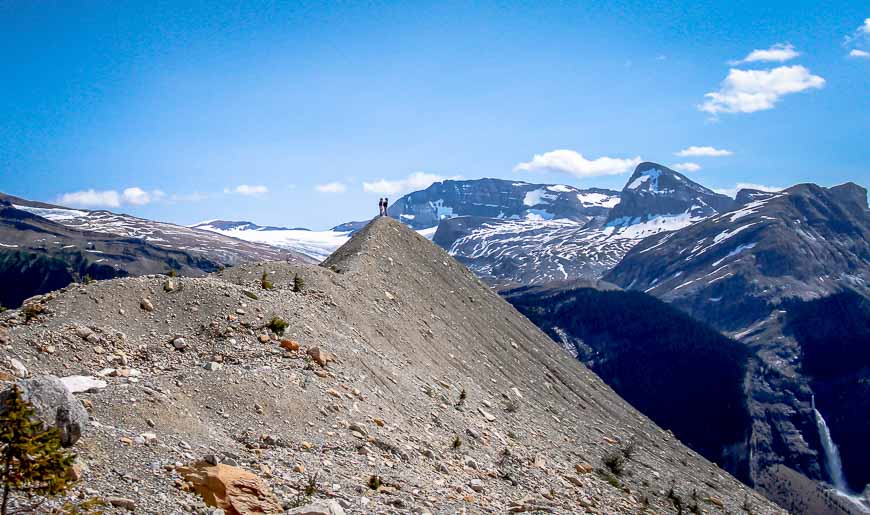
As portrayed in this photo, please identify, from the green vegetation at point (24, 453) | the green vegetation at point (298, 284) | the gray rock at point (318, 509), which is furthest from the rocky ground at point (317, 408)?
the green vegetation at point (24, 453)

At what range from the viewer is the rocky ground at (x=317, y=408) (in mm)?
16156

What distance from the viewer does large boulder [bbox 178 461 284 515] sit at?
1444cm

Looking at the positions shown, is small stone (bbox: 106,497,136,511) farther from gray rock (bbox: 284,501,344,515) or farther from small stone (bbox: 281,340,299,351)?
small stone (bbox: 281,340,299,351)

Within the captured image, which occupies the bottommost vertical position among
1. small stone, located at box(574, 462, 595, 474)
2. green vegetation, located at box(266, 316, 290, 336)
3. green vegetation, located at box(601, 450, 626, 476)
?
green vegetation, located at box(601, 450, 626, 476)

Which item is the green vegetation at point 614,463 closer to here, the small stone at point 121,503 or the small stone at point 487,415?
the small stone at point 487,415

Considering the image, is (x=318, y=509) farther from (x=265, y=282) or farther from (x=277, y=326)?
(x=265, y=282)

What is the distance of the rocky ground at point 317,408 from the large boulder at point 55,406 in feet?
1.37

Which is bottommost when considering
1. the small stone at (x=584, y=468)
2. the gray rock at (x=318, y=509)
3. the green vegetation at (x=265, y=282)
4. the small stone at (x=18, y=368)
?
the small stone at (x=584, y=468)

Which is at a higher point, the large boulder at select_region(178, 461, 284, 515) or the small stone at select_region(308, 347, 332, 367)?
the small stone at select_region(308, 347, 332, 367)

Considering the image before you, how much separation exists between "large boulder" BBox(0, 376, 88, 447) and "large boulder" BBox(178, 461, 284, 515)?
2482 millimetres

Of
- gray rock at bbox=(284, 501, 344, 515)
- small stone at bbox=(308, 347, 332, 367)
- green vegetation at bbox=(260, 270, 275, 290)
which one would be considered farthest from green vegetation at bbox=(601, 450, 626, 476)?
gray rock at bbox=(284, 501, 344, 515)

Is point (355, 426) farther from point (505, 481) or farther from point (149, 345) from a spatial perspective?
point (149, 345)

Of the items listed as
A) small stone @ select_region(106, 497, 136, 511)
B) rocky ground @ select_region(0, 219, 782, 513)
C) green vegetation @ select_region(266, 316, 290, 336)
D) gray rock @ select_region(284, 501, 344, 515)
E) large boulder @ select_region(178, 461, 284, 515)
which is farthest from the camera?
green vegetation @ select_region(266, 316, 290, 336)

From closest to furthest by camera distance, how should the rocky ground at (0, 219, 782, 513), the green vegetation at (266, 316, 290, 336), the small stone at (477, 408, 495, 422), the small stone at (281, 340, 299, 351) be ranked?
1. the rocky ground at (0, 219, 782, 513)
2. the small stone at (281, 340, 299, 351)
3. the green vegetation at (266, 316, 290, 336)
4. the small stone at (477, 408, 495, 422)
